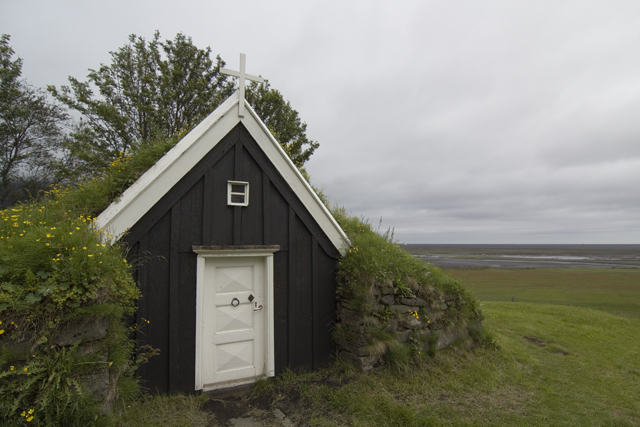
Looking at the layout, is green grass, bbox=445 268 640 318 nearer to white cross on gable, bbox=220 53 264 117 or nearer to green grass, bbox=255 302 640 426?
green grass, bbox=255 302 640 426

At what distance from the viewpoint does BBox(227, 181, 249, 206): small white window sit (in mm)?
5566

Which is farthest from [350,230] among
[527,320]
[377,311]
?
[527,320]

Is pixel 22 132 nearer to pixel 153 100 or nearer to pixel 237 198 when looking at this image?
pixel 153 100

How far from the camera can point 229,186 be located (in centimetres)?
558

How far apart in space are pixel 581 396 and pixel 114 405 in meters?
7.24

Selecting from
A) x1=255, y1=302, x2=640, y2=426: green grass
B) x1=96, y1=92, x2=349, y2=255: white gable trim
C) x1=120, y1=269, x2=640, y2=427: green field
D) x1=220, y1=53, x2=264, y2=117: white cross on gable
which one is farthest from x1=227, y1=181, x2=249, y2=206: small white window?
x1=255, y1=302, x2=640, y2=426: green grass

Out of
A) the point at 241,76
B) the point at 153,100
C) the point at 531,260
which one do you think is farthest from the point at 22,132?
the point at 531,260

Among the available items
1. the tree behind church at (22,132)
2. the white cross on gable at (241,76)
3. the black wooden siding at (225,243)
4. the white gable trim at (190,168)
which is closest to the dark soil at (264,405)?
the black wooden siding at (225,243)

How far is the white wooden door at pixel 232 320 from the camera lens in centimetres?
533

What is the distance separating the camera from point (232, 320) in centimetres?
556

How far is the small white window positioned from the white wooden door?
95 centimetres

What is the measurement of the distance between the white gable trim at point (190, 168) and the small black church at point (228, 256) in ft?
0.05

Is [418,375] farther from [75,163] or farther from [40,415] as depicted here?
[75,163]

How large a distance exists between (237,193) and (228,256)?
1061mm
